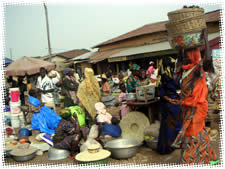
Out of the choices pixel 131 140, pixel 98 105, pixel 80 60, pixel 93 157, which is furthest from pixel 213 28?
pixel 80 60

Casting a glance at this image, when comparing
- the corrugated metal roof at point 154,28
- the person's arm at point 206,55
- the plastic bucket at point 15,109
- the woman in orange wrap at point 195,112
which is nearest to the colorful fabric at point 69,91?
the plastic bucket at point 15,109

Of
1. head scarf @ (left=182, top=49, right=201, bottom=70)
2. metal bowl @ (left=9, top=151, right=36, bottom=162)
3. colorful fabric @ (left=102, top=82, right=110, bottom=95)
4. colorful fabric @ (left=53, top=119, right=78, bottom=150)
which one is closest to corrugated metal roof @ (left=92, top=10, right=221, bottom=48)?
colorful fabric @ (left=102, top=82, right=110, bottom=95)

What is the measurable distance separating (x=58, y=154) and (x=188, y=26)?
135 inches

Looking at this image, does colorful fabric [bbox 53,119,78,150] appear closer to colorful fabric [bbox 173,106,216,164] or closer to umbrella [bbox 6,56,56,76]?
colorful fabric [bbox 173,106,216,164]

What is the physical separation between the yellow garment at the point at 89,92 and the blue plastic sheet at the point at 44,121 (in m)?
0.99

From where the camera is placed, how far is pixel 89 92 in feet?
22.8

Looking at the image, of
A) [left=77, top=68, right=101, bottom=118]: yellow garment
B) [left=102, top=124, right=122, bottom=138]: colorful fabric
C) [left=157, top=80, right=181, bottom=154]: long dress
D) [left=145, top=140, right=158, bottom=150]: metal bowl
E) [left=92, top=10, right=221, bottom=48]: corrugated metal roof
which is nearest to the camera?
[left=157, top=80, right=181, bottom=154]: long dress

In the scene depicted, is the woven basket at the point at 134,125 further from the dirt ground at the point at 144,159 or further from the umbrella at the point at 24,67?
the umbrella at the point at 24,67

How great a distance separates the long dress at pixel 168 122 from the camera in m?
4.28

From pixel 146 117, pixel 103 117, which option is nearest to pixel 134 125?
pixel 146 117

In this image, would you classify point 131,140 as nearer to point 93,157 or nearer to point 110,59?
point 93,157

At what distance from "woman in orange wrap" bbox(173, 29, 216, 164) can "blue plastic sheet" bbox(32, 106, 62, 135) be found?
12.7 feet

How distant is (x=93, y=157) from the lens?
3.99 metres

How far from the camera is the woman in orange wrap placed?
3.25 m
